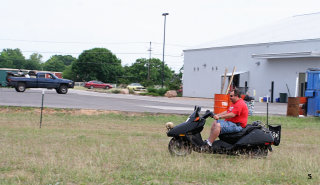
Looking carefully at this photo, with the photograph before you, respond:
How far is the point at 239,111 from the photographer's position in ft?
30.3

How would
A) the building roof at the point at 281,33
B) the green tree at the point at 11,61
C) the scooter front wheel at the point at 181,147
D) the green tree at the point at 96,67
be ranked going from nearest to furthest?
the scooter front wheel at the point at 181,147 → the building roof at the point at 281,33 → the green tree at the point at 96,67 → the green tree at the point at 11,61

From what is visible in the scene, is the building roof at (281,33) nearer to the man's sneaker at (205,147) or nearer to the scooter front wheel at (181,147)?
the man's sneaker at (205,147)

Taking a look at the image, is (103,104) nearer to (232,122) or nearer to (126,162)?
(232,122)

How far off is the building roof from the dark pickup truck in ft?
65.1

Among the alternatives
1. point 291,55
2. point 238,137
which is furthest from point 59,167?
point 291,55

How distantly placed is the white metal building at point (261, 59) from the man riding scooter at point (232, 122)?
28228mm

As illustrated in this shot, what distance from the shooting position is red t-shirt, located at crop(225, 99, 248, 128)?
30.2 feet

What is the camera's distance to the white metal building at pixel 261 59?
3991 cm

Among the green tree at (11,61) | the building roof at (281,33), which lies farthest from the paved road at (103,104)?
the green tree at (11,61)

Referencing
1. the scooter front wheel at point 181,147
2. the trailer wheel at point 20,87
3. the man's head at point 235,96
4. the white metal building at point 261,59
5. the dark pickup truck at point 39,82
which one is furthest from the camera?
the white metal building at point 261,59

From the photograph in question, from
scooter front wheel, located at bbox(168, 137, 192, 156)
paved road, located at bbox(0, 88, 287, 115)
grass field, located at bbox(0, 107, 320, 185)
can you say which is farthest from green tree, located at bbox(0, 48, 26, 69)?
scooter front wheel, located at bbox(168, 137, 192, 156)

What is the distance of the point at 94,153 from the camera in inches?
359

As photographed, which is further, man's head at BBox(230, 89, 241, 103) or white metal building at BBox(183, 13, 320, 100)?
white metal building at BBox(183, 13, 320, 100)

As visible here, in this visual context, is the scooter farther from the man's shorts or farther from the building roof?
the building roof
